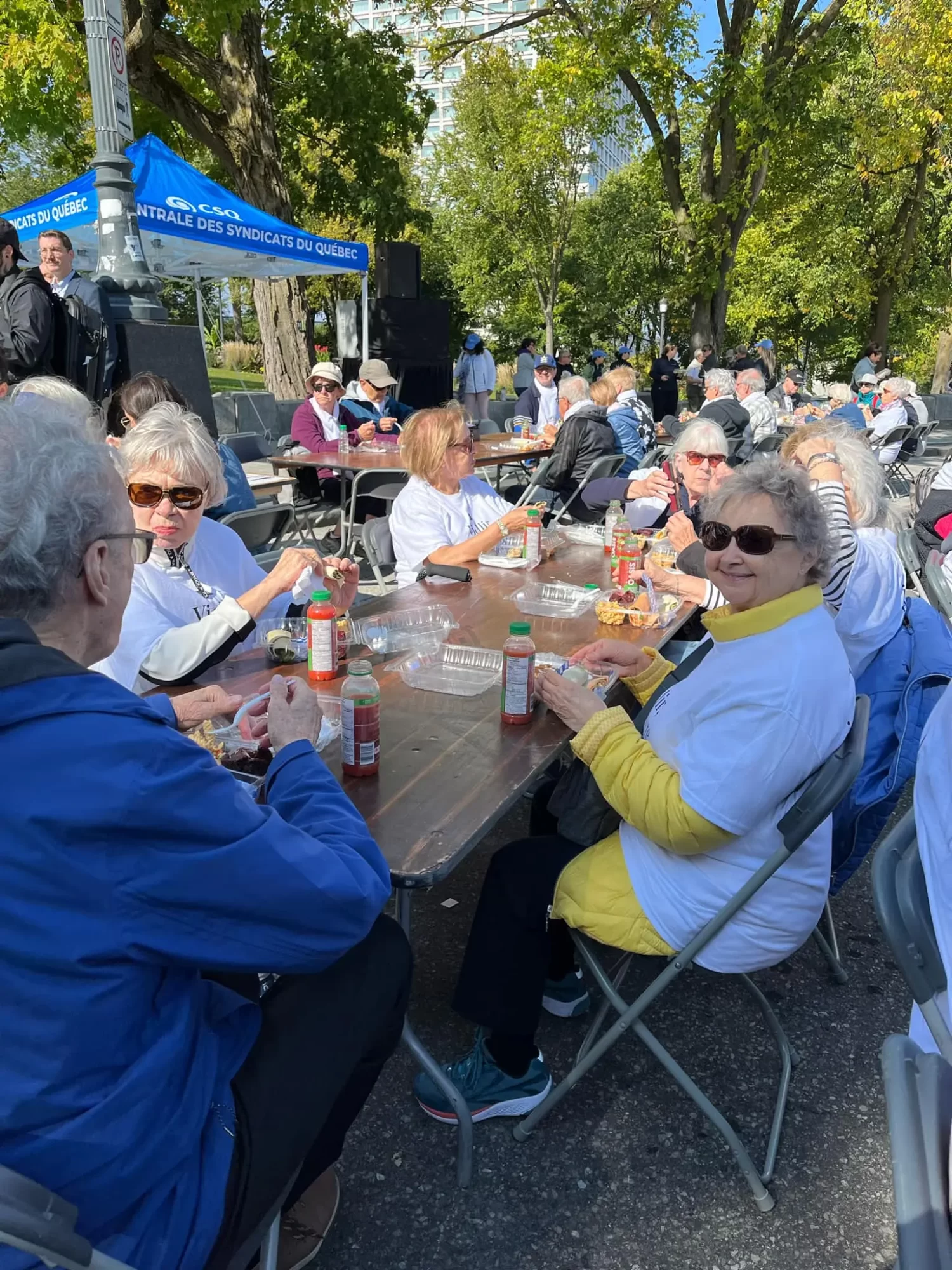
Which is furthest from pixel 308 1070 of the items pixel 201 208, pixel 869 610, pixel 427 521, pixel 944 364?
pixel 944 364

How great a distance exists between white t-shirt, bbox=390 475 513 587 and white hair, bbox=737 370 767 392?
712 cm

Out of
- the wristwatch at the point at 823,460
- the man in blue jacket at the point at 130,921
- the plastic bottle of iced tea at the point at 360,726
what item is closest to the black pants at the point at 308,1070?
the man in blue jacket at the point at 130,921

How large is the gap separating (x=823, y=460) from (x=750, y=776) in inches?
69.3

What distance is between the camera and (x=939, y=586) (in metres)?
4.03

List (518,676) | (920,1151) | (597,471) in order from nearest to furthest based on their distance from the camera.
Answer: (920,1151)
(518,676)
(597,471)

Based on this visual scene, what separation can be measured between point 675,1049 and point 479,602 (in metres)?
1.62

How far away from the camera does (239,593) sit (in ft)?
10.1

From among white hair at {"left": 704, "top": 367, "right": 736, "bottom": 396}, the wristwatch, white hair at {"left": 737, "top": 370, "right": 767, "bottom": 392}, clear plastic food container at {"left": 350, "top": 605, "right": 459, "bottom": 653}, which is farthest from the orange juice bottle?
white hair at {"left": 737, "top": 370, "right": 767, "bottom": 392}

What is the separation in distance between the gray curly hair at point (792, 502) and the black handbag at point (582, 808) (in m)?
0.36

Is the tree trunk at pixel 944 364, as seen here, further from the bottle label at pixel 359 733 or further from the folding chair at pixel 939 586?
the bottle label at pixel 359 733

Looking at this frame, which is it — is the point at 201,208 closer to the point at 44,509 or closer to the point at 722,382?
the point at 722,382

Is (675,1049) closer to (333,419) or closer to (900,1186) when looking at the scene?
(900,1186)

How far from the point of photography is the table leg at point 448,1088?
6.42 ft

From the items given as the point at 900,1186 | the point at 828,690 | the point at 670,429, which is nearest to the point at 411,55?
the point at 670,429
